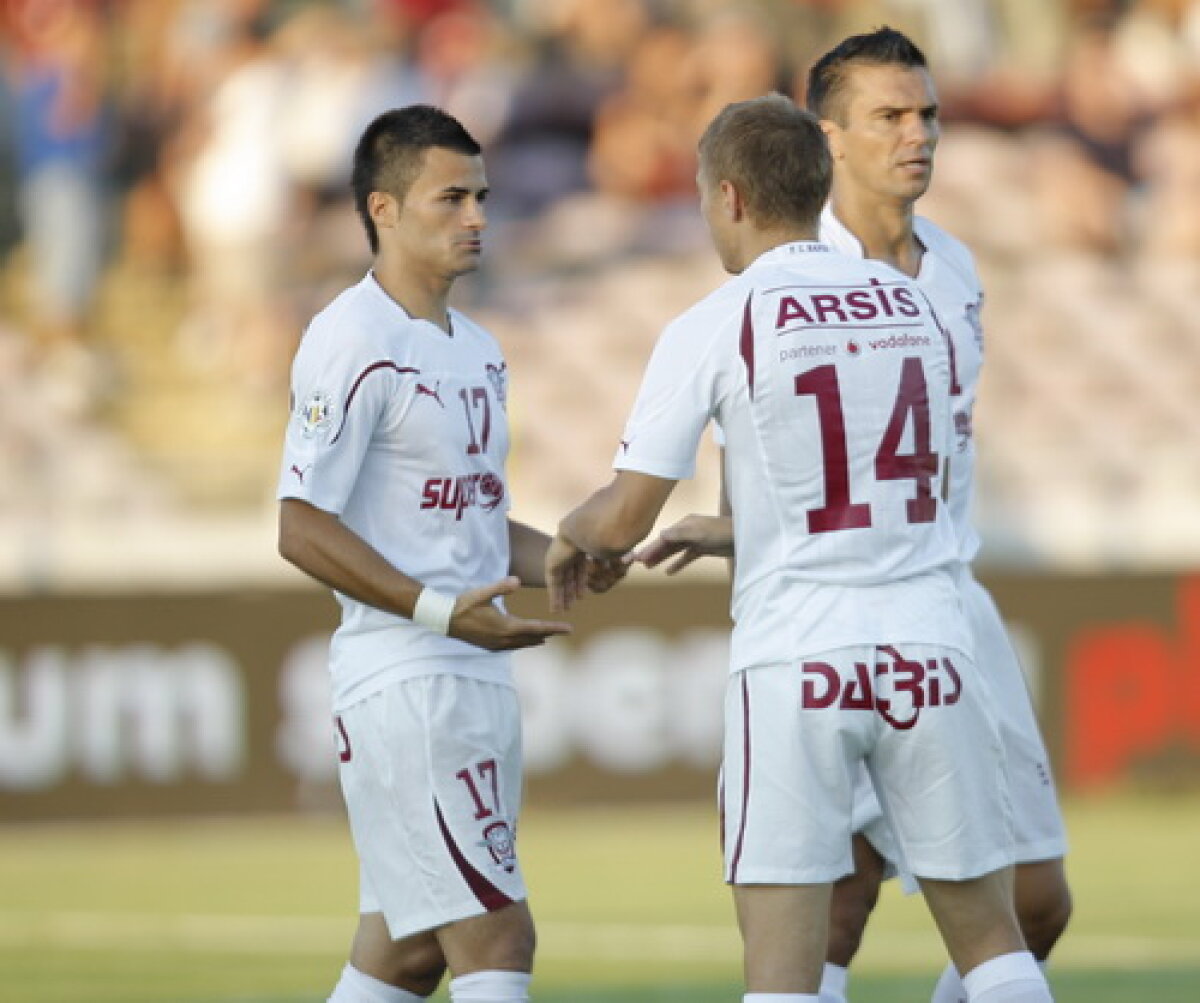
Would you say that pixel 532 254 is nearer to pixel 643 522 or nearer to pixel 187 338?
pixel 187 338

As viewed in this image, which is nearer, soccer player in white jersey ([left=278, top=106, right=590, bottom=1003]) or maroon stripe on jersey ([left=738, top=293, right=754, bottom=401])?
maroon stripe on jersey ([left=738, top=293, right=754, bottom=401])

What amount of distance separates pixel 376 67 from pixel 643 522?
→ 1305 cm

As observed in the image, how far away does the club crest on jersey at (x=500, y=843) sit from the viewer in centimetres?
586

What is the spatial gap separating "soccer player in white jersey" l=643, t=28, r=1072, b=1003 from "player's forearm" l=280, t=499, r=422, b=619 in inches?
53.3

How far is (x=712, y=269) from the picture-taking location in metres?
18.1

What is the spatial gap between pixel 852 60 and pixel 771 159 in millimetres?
1161

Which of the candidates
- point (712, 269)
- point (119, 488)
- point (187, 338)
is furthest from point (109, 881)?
point (712, 269)

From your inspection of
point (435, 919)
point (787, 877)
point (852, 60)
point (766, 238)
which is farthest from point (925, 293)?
point (435, 919)

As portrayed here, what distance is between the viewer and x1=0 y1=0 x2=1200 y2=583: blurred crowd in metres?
17.4

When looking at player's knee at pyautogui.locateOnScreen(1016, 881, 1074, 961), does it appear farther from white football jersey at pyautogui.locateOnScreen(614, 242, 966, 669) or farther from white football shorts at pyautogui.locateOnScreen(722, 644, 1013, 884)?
white football jersey at pyautogui.locateOnScreen(614, 242, 966, 669)

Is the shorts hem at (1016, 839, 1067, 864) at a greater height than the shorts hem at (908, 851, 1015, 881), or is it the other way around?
the shorts hem at (908, 851, 1015, 881)

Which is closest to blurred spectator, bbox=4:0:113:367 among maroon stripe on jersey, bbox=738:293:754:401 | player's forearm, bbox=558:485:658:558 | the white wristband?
the white wristband

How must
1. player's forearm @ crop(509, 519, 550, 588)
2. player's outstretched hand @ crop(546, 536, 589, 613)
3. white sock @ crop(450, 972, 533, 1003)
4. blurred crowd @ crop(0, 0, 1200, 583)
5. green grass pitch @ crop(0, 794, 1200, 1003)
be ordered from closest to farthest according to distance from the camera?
player's outstretched hand @ crop(546, 536, 589, 613) → white sock @ crop(450, 972, 533, 1003) → player's forearm @ crop(509, 519, 550, 588) → green grass pitch @ crop(0, 794, 1200, 1003) → blurred crowd @ crop(0, 0, 1200, 583)

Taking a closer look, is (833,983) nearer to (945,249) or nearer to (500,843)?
(500,843)
